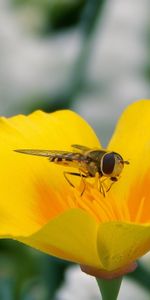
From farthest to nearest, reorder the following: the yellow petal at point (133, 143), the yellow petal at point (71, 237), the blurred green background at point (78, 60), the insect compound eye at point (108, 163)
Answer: the blurred green background at point (78, 60) → the yellow petal at point (133, 143) → the insect compound eye at point (108, 163) → the yellow petal at point (71, 237)

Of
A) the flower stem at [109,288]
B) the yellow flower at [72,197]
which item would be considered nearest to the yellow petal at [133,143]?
the yellow flower at [72,197]

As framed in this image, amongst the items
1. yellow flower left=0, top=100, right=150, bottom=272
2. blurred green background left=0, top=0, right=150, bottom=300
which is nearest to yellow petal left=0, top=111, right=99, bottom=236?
yellow flower left=0, top=100, right=150, bottom=272

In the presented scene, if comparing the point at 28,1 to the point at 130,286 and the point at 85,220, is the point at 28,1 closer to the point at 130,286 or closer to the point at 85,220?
the point at 130,286

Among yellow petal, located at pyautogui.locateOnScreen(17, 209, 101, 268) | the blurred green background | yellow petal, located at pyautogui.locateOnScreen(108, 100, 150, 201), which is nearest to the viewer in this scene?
yellow petal, located at pyautogui.locateOnScreen(17, 209, 101, 268)

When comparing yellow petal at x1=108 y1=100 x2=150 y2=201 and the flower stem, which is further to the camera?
yellow petal at x1=108 y1=100 x2=150 y2=201

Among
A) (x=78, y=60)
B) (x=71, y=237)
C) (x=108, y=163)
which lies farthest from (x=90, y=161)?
(x=78, y=60)

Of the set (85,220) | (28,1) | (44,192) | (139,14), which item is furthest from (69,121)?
(28,1)

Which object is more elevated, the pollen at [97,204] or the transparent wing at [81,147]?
the transparent wing at [81,147]

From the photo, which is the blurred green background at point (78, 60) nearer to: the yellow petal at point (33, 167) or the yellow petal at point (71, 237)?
the yellow petal at point (33, 167)

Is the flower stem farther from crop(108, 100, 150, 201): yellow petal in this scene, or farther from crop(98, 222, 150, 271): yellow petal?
crop(108, 100, 150, 201): yellow petal
